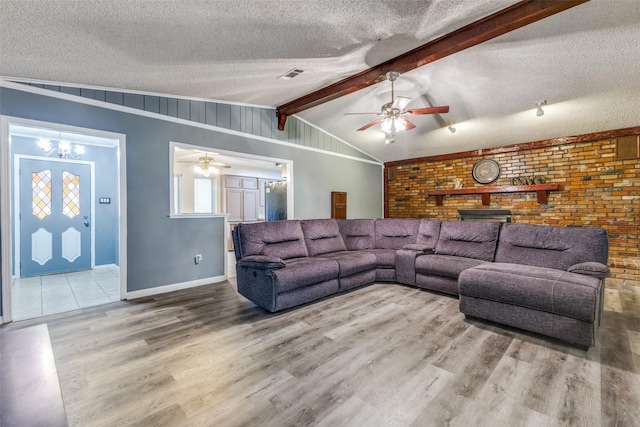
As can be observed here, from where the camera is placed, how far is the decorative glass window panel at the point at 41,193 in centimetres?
478

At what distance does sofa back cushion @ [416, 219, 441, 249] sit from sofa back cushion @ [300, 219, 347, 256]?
1208 millimetres

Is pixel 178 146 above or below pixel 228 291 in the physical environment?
above

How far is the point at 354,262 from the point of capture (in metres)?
3.88

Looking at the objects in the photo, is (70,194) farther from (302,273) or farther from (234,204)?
(302,273)

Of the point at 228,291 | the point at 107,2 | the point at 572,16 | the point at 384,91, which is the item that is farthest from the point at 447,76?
the point at 228,291

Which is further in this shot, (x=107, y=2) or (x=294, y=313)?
(x=294, y=313)

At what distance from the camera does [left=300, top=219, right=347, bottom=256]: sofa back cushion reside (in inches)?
166

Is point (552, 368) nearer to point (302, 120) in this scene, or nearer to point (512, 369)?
point (512, 369)

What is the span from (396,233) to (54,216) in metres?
5.87

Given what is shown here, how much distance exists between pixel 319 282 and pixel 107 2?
3042 millimetres

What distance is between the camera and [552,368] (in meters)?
2.06

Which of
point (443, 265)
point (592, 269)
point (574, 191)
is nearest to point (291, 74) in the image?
point (443, 265)

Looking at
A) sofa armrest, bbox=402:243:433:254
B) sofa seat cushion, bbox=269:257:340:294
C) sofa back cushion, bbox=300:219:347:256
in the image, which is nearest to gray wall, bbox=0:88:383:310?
sofa back cushion, bbox=300:219:347:256

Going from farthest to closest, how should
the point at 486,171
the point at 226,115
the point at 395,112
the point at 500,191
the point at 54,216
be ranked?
the point at 486,171 < the point at 500,191 < the point at 54,216 < the point at 226,115 < the point at 395,112
